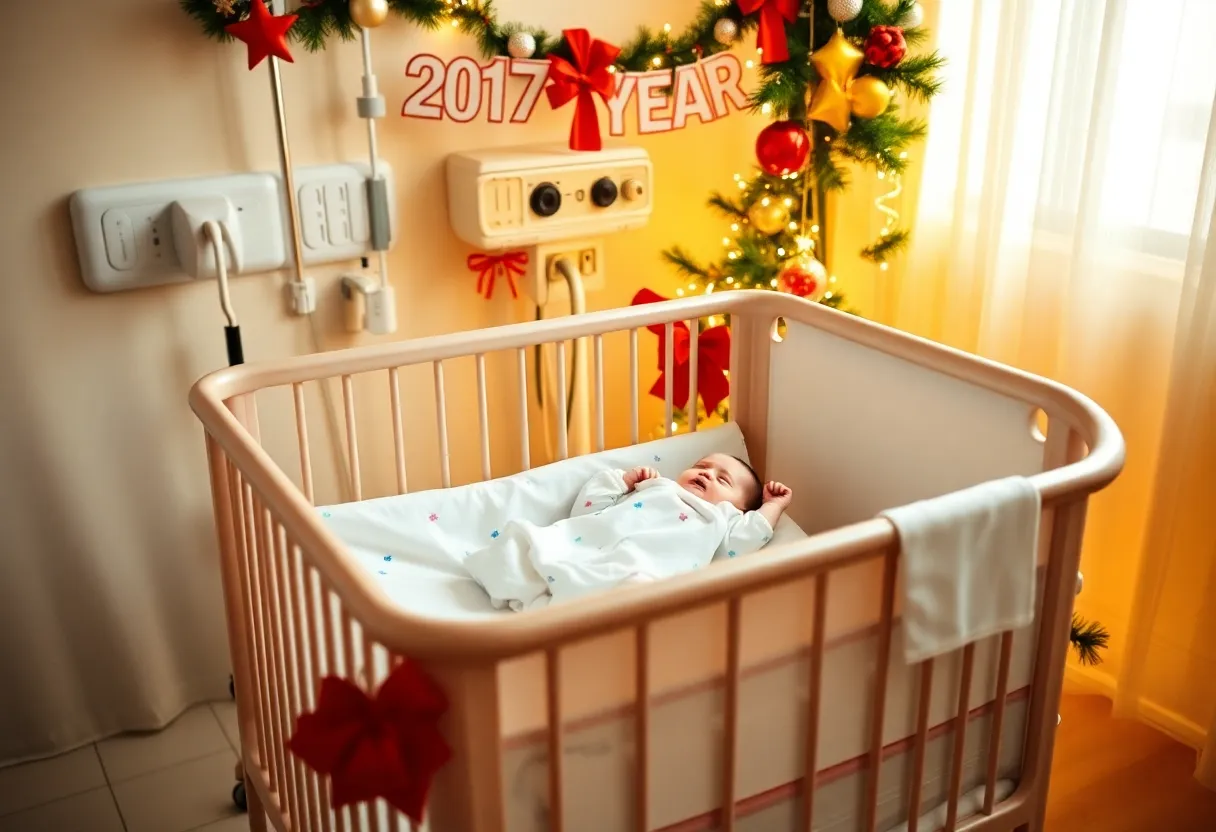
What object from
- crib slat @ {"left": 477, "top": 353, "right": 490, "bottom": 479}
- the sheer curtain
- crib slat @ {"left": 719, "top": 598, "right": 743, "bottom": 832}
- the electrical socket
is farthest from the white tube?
the sheer curtain

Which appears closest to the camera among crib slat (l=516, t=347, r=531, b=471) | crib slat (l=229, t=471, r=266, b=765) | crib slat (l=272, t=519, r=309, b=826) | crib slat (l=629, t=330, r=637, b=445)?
crib slat (l=272, t=519, r=309, b=826)

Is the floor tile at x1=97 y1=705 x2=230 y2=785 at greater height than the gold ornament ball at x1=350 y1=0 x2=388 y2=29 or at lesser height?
lesser

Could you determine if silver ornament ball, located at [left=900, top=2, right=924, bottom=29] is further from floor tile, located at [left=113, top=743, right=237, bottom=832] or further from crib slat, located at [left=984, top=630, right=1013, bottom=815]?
floor tile, located at [left=113, top=743, right=237, bottom=832]

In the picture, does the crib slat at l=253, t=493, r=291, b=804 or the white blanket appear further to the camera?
the white blanket

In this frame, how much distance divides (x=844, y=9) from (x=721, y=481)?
2.44 feet

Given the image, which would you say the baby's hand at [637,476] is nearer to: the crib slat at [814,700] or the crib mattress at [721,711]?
the crib mattress at [721,711]

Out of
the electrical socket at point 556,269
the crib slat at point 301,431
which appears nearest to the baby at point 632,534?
the crib slat at point 301,431

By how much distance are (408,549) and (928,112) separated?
115cm

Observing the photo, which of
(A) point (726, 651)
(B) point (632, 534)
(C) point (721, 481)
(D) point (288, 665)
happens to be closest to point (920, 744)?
(A) point (726, 651)

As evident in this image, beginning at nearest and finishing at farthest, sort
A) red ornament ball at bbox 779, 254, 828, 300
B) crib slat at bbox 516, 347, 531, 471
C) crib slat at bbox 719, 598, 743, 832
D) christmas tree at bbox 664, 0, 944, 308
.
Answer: crib slat at bbox 719, 598, 743, 832, crib slat at bbox 516, 347, 531, 471, christmas tree at bbox 664, 0, 944, 308, red ornament ball at bbox 779, 254, 828, 300

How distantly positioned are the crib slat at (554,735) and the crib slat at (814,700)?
0.81ft

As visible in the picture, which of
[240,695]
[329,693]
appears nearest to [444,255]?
[240,695]

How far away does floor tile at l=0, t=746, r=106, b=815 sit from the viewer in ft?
5.47

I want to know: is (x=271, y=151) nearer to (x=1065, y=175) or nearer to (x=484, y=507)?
(x=484, y=507)
